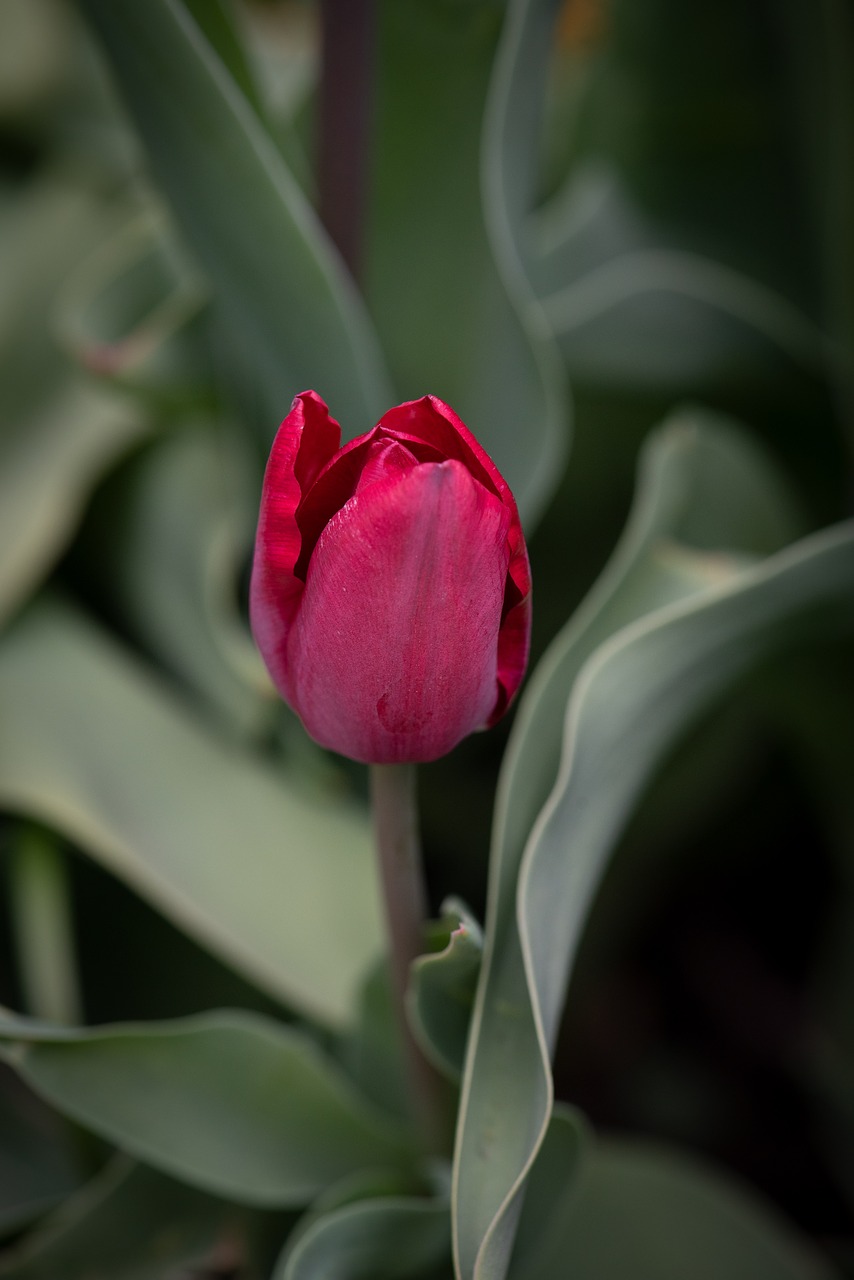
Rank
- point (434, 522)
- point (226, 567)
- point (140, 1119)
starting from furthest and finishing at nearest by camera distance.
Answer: point (226, 567) → point (140, 1119) → point (434, 522)

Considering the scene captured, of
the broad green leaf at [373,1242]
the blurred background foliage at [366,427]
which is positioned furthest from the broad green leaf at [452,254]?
the broad green leaf at [373,1242]

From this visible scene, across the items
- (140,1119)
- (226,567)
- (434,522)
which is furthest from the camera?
(226,567)

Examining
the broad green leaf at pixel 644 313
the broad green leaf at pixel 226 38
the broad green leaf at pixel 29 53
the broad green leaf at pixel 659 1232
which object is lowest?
the broad green leaf at pixel 659 1232

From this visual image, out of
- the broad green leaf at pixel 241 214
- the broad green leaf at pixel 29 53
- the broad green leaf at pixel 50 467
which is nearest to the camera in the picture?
the broad green leaf at pixel 241 214

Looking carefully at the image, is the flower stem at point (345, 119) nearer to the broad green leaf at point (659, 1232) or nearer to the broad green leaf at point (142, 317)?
the broad green leaf at point (142, 317)

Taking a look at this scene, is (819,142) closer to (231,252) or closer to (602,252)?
(602,252)

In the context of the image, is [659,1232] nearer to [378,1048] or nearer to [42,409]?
[378,1048]

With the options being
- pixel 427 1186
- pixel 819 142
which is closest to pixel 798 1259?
pixel 427 1186

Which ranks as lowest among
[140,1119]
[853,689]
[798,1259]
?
[798,1259]
